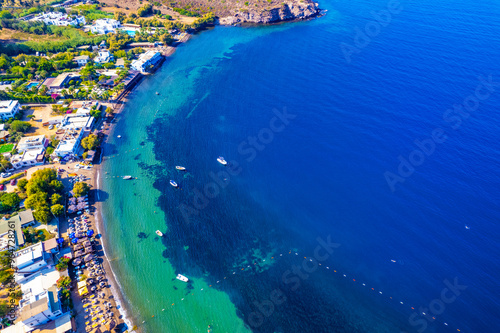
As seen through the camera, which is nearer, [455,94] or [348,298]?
[348,298]

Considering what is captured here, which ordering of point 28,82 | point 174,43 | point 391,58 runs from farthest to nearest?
point 174,43, point 391,58, point 28,82

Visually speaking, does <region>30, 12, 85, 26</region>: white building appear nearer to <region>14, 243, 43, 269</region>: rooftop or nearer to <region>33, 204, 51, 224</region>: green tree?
<region>33, 204, 51, 224</region>: green tree

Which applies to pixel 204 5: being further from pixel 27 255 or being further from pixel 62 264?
pixel 62 264

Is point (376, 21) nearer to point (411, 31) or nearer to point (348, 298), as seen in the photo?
point (411, 31)

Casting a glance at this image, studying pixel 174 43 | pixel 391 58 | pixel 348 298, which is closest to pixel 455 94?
pixel 391 58

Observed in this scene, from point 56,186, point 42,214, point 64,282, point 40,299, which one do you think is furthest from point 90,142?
point 40,299

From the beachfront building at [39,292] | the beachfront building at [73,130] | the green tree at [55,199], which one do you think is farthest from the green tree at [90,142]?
the beachfront building at [39,292]
